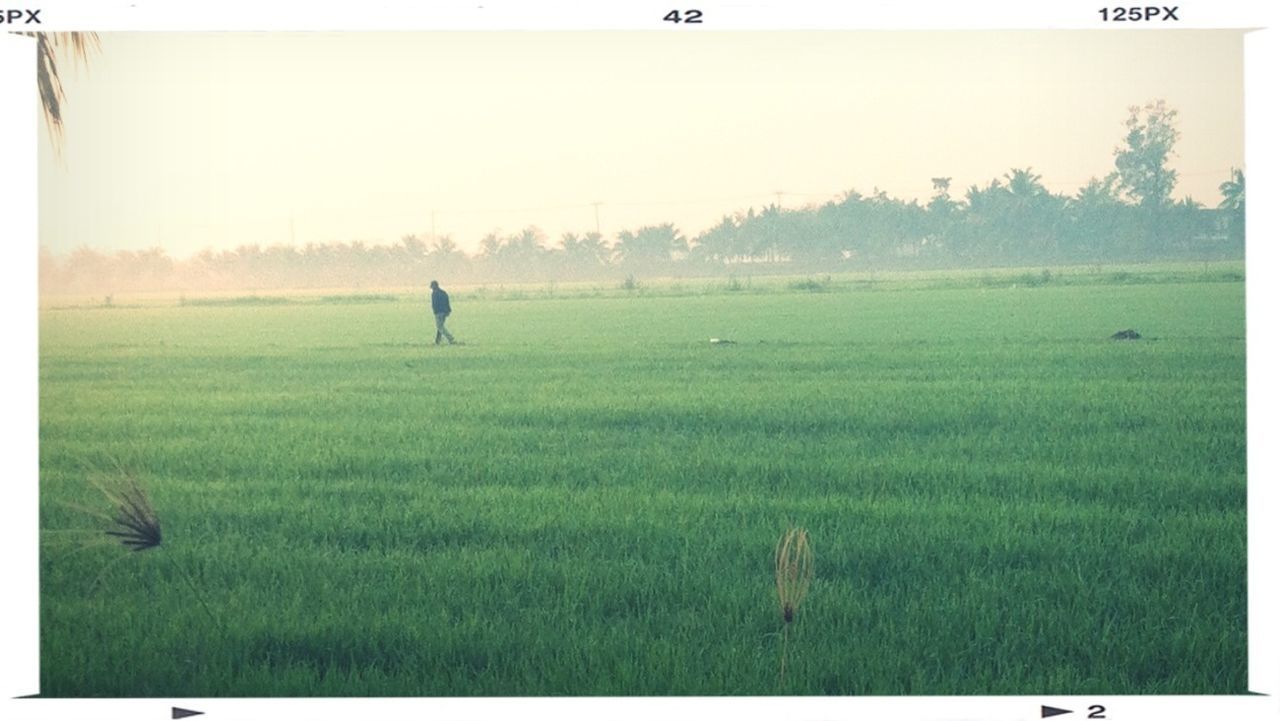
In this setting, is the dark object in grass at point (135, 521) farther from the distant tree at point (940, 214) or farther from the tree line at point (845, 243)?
the distant tree at point (940, 214)

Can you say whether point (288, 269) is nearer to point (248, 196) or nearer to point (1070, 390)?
point (248, 196)

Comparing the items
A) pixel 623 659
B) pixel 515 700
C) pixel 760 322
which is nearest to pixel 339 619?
pixel 515 700

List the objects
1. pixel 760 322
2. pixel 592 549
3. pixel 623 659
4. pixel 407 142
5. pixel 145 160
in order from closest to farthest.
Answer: pixel 623 659, pixel 592 549, pixel 145 160, pixel 407 142, pixel 760 322

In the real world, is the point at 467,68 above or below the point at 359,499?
above

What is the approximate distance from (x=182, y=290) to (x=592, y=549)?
6.70 feet

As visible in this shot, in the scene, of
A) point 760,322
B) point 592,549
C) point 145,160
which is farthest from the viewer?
point 760,322

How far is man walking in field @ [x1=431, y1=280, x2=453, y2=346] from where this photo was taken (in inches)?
200

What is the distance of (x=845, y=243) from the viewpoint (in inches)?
196

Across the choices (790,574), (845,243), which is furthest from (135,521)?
(845,243)

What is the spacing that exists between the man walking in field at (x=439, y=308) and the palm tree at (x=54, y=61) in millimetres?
1531

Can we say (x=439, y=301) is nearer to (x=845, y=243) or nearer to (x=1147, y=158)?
(x=845, y=243)

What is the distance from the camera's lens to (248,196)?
15.4 ft

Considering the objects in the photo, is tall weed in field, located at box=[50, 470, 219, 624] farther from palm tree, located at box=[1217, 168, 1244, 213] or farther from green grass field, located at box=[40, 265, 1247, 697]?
palm tree, located at box=[1217, 168, 1244, 213]

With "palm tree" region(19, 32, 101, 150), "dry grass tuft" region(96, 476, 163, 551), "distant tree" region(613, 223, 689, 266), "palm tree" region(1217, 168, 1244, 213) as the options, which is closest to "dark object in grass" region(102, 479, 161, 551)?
"dry grass tuft" region(96, 476, 163, 551)
